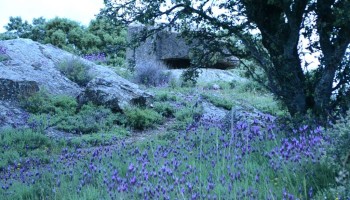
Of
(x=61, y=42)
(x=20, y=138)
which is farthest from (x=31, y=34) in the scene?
(x=20, y=138)

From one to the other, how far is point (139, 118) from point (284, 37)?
4.33 m

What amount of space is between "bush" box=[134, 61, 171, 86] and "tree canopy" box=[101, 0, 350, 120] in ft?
32.9

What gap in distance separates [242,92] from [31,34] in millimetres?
14747

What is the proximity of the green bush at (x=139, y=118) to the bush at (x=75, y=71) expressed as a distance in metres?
3.67

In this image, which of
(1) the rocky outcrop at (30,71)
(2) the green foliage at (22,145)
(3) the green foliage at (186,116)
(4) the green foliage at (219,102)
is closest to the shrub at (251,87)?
(4) the green foliage at (219,102)

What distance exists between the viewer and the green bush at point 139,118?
11023mm

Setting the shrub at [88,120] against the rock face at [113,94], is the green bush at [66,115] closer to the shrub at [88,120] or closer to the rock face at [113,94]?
the shrub at [88,120]

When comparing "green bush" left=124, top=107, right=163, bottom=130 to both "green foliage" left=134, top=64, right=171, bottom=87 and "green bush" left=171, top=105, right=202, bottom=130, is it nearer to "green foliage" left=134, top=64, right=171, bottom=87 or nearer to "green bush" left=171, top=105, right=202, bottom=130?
"green bush" left=171, top=105, right=202, bottom=130

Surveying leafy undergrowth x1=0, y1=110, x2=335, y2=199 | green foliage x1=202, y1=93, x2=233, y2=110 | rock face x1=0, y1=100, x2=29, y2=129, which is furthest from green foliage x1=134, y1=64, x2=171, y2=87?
leafy undergrowth x1=0, y1=110, x2=335, y2=199

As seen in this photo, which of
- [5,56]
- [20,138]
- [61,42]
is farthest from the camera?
[61,42]

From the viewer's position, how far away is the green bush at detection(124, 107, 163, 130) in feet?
36.2

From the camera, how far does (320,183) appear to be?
440 cm

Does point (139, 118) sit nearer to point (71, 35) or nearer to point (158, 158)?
point (158, 158)

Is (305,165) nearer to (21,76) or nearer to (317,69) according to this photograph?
(317,69)
